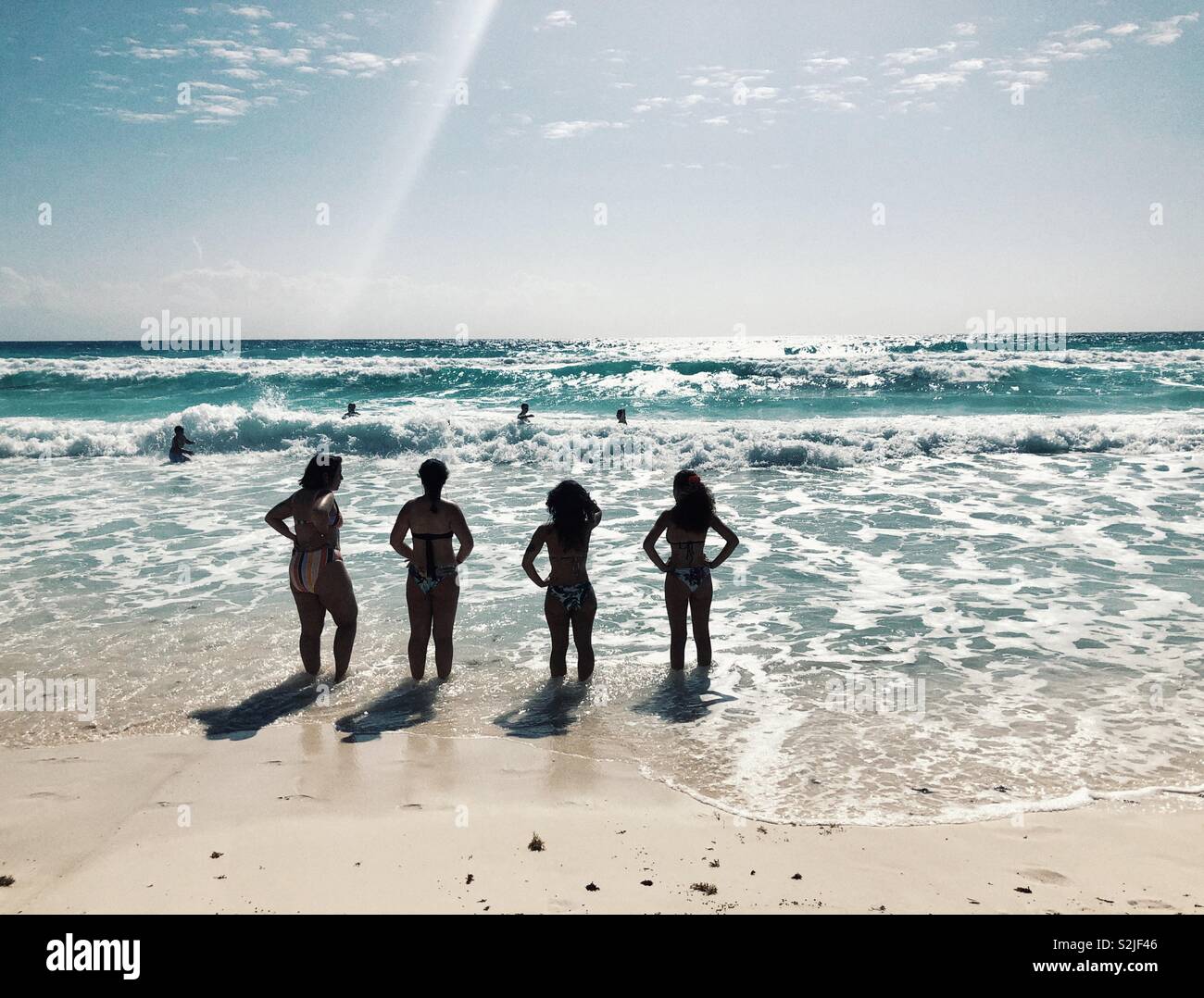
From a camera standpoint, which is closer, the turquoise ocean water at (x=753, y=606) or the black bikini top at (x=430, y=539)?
the turquoise ocean water at (x=753, y=606)

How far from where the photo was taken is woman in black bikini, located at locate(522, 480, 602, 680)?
6.25 m

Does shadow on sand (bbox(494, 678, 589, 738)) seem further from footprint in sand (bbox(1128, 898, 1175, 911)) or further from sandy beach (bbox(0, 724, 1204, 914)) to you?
footprint in sand (bbox(1128, 898, 1175, 911))

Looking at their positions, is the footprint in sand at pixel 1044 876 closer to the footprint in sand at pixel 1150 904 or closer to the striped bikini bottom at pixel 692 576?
the footprint in sand at pixel 1150 904

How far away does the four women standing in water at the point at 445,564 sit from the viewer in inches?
246

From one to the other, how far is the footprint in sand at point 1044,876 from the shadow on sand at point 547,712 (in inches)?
112

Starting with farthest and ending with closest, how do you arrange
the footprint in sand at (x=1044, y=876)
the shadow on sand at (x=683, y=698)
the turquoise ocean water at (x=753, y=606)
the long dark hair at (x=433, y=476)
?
the long dark hair at (x=433, y=476), the shadow on sand at (x=683, y=698), the turquoise ocean water at (x=753, y=606), the footprint in sand at (x=1044, y=876)

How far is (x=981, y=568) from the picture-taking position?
9.40 m

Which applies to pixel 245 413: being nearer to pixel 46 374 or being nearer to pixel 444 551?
pixel 444 551

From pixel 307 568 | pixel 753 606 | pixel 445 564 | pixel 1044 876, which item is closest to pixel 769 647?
pixel 753 606

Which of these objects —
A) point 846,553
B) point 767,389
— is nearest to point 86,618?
point 846,553

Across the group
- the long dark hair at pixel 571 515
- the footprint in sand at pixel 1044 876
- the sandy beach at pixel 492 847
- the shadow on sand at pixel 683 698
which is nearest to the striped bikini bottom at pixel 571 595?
the long dark hair at pixel 571 515

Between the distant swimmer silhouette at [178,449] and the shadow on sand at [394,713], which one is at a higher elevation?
the distant swimmer silhouette at [178,449]

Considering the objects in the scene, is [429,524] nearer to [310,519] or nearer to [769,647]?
[310,519]

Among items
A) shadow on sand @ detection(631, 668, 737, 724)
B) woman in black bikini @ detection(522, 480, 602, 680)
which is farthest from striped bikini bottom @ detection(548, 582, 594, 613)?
shadow on sand @ detection(631, 668, 737, 724)
